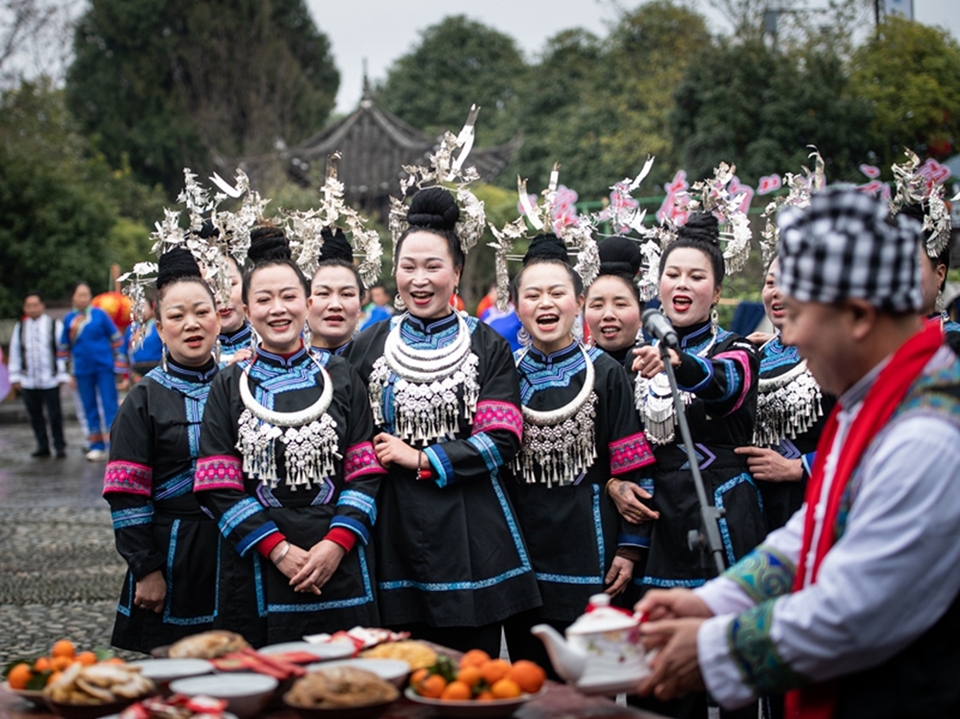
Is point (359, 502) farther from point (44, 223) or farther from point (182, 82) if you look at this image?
point (182, 82)

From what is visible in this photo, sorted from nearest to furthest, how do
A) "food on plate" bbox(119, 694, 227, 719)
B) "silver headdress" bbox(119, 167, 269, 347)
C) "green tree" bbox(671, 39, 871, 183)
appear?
"food on plate" bbox(119, 694, 227, 719)
"silver headdress" bbox(119, 167, 269, 347)
"green tree" bbox(671, 39, 871, 183)

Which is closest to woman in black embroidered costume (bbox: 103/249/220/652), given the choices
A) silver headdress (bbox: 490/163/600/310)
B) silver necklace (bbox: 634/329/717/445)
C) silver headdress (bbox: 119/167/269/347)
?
silver headdress (bbox: 119/167/269/347)

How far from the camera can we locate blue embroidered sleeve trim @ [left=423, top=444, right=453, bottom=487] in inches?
151

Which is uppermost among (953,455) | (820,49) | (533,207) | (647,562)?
(820,49)

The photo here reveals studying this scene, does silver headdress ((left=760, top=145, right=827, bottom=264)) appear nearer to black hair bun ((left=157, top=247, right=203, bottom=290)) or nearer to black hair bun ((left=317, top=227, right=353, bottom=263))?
black hair bun ((left=317, top=227, right=353, bottom=263))

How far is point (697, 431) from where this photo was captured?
13.6 feet

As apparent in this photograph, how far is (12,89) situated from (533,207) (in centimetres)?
2286

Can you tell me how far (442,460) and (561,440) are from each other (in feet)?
1.60

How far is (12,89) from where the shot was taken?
24.2 meters

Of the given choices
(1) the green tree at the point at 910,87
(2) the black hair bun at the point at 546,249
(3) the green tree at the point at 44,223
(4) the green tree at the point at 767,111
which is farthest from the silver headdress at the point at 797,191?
(3) the green tree at the point at 44,223

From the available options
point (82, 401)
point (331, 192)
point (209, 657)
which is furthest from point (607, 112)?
point (209, 657)

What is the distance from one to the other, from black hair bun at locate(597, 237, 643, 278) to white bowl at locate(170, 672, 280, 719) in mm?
2629

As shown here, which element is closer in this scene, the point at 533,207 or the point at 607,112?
the point at 533,207

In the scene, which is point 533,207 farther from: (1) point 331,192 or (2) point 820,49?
(2) point 820,49
